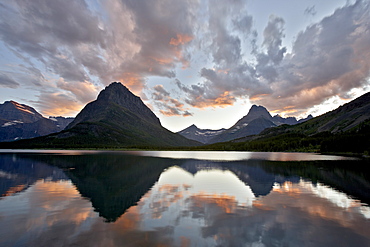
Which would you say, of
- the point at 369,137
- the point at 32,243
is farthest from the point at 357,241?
the point at 369,137

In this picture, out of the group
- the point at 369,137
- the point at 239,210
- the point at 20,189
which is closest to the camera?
the point at 239,210

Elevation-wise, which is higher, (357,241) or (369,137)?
(369,137)

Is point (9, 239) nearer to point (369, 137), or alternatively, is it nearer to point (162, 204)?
point (162, 204)

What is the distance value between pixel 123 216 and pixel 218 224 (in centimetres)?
975

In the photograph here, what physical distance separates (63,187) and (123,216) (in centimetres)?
2183

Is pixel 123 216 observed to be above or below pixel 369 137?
below

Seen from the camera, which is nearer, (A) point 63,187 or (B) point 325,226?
(B) point 325,226

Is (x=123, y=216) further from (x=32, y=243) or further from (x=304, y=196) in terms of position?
(x=304, y=196)

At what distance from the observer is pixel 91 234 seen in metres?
17.0

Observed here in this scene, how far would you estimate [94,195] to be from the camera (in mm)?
31312

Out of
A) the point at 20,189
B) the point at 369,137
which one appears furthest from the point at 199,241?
the point at 369,137

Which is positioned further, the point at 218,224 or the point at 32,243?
the point at 218,224

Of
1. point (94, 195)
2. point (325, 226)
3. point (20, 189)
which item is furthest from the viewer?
point (20, 189)

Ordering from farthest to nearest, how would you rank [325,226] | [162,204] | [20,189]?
1. [20,189]
2. [162,204]
3. [325,226]
